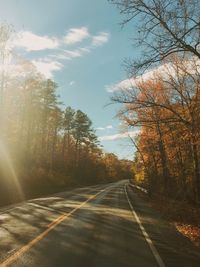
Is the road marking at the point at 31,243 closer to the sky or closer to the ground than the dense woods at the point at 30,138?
closer to the ground

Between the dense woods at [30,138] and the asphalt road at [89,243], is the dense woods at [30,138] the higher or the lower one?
the higher one

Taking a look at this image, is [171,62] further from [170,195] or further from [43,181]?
[43,181]

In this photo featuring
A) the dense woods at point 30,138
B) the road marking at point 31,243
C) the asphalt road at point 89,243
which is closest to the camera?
the road marking at point 31,243

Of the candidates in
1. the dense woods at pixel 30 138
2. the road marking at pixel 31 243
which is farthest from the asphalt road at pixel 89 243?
the dense woods at pixel 30 138

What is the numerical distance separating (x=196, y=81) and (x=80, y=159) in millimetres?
77978

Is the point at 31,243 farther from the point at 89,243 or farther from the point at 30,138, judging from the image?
the point at 30,138

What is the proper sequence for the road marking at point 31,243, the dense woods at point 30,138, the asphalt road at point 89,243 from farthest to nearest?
the dense woods at point 30,138
the asphalt road at point 89,243
the road marking at point 31,243

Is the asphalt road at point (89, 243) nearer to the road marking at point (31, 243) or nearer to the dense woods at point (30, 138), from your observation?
the road marking at point (31, 243)

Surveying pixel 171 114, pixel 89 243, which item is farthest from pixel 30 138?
pixel 89 243

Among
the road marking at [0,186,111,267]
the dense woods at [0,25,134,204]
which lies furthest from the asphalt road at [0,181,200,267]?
the dense woods at [0,25,134,204]

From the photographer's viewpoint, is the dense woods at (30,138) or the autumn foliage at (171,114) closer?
the autumn foliage at (171,114)

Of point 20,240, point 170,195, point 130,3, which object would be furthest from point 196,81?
point 170,195

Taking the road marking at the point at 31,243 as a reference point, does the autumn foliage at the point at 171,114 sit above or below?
above

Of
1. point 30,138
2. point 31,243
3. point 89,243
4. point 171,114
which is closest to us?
point 31,243
